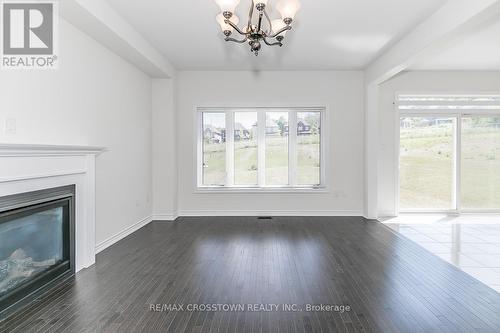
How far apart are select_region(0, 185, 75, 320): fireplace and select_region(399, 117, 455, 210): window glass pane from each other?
5.85 m

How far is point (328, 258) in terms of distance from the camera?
3.58 meters

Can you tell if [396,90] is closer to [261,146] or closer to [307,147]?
[307,147]

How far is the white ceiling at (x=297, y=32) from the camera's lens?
3.43m

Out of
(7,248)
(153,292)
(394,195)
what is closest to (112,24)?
(7,248)

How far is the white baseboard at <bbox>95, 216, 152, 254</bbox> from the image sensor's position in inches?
154

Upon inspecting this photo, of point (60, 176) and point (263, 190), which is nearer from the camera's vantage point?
point (60, 176)

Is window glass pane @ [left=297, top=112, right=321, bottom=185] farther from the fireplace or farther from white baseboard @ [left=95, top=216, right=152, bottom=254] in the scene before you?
the fireplace

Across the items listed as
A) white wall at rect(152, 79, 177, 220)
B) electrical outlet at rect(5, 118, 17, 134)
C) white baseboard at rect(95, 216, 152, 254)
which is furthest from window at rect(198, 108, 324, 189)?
electrical outlet at rect(5, 118, 17, 134)

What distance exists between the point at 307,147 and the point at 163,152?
9.50ft

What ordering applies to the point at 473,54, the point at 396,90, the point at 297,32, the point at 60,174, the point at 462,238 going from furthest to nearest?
1. the point at 396,90
2. the point at 473,54
3. the point at 462,238
4. the point at 297,32
5. the point at 60,174

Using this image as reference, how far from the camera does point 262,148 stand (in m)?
6.16

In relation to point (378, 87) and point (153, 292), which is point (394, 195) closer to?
point (378, 87)

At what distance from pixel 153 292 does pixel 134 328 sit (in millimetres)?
563

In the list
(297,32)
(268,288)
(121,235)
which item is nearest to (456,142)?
(297,32)
